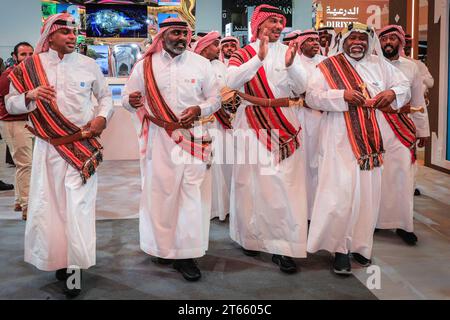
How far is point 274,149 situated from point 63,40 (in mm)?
1538

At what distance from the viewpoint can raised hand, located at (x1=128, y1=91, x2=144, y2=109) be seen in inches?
143

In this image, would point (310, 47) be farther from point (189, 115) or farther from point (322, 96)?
point (189, 115)

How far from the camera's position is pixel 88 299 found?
126 inches

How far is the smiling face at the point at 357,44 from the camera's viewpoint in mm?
3709

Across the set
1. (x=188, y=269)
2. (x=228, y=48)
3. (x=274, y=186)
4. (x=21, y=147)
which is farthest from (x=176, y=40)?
(x=228, y=48)

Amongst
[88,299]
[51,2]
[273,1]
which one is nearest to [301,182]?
[88,299]

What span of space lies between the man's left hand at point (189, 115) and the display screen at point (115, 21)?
5.72m

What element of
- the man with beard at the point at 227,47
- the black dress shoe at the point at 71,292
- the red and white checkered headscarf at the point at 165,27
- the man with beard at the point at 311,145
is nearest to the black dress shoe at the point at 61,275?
the black dress shoe at the point at 71,292

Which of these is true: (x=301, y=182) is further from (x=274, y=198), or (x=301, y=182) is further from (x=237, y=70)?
(x=237, y=70)

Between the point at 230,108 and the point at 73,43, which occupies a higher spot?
the point at 73,43

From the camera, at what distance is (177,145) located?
3609 millimetres

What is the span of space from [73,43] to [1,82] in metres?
2.10

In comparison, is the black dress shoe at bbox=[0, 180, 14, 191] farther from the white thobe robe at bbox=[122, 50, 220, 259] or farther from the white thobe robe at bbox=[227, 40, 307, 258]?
the white thobe robe at bbox=[227, 40, 307, 258]

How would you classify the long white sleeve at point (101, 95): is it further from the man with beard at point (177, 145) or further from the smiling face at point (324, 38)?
the smiling face at point (324, 38)
